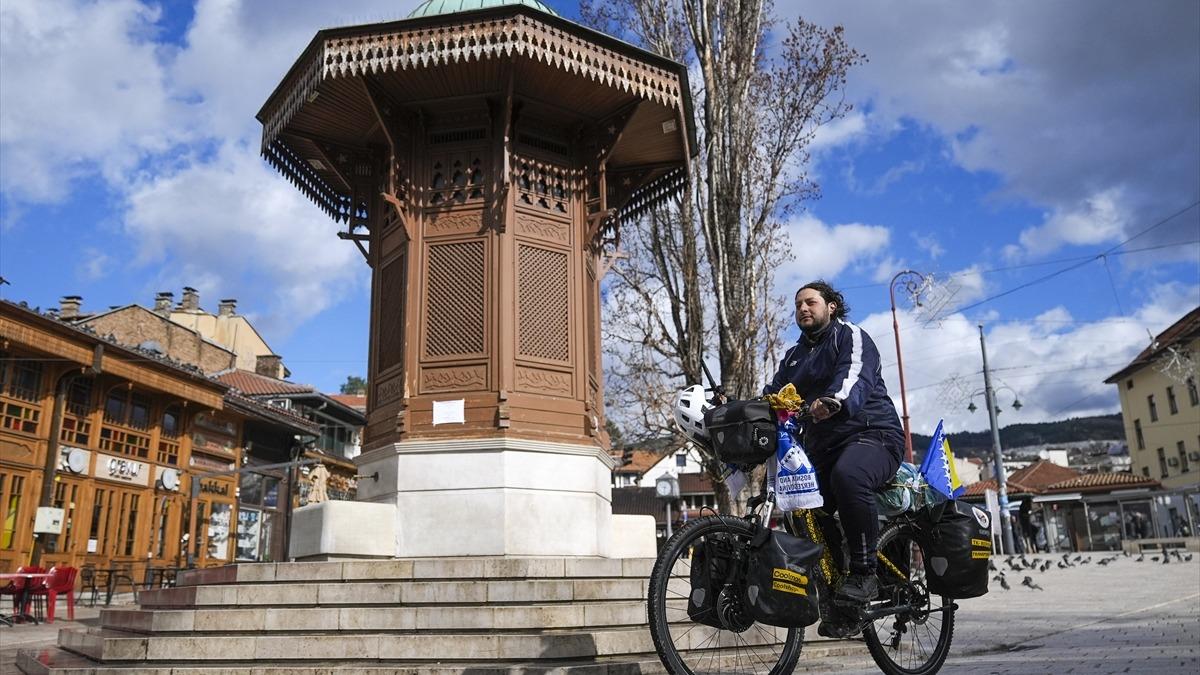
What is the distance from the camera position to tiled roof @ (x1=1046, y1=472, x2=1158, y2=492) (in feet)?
143

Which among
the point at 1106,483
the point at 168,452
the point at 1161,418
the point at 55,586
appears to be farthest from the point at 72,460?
the point at 1161,418

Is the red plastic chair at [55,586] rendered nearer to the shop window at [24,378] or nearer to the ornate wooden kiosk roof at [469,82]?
the ornate wooden kiosk roof at [469,82]

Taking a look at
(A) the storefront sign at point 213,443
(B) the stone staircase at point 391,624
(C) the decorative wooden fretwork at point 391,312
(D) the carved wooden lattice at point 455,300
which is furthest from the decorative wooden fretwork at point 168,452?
(B) the stone staircase at point 391,624

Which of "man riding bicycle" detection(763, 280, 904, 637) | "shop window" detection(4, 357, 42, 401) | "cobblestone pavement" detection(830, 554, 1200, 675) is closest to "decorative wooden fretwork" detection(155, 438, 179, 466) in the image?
"shop window" detection(4, 357, 42, 401)

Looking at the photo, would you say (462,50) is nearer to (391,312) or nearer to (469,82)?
(469,82)

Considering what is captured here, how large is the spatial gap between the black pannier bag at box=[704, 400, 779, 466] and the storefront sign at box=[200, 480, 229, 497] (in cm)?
2877

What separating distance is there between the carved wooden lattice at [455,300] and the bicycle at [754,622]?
5651 mm

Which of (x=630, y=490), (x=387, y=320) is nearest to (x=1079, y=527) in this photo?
(x=630, y=490)

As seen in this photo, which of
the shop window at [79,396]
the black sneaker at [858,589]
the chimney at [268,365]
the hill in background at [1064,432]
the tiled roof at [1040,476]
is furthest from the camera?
the hill in background at [1064,432]

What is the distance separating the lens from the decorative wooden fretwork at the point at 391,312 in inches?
396

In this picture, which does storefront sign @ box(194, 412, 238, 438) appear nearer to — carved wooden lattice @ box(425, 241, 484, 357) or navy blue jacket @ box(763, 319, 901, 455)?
carved wooden lattice @ box(425, 241, 484, 357)

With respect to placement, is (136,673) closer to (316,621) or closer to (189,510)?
(316,621)

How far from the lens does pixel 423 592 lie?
21.7 feet

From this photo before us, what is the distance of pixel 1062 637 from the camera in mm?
6723
